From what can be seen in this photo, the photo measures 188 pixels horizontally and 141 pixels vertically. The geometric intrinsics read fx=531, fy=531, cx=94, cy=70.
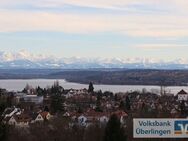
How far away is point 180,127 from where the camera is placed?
13.4 metres

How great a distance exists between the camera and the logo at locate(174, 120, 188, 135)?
43.4 feet

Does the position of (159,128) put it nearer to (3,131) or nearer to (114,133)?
(114,133)

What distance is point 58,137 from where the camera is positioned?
20031mm

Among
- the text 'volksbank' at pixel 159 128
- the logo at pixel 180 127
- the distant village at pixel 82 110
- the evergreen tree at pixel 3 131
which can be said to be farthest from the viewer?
the distant village at pixel 82 110

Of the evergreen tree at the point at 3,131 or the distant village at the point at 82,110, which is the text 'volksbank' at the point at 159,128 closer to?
the distant village at the point at 82,110

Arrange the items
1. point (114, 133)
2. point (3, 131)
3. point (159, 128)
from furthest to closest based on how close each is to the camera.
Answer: point (114, 133)
point (159, 128)
point (3, 131)

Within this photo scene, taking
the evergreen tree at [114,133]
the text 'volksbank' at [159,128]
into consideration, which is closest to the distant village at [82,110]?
the evergreen tree at [114,133]

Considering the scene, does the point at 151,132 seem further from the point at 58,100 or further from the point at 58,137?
the point at 58,100

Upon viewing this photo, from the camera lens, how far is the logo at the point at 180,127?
13228 millimetres

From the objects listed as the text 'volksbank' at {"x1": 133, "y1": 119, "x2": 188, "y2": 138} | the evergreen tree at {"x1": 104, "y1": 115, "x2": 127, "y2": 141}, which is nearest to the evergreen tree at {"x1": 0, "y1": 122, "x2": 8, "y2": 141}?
the evergreen tree at {"x1": 104, "y1": 115, "x2": 127, "y2": 141}

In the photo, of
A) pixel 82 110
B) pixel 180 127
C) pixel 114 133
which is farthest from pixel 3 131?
pixel 82 110

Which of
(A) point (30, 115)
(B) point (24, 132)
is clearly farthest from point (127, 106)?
(B) point (24, 132)

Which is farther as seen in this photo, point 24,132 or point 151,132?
point 24,132

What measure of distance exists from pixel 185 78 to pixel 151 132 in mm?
111221
